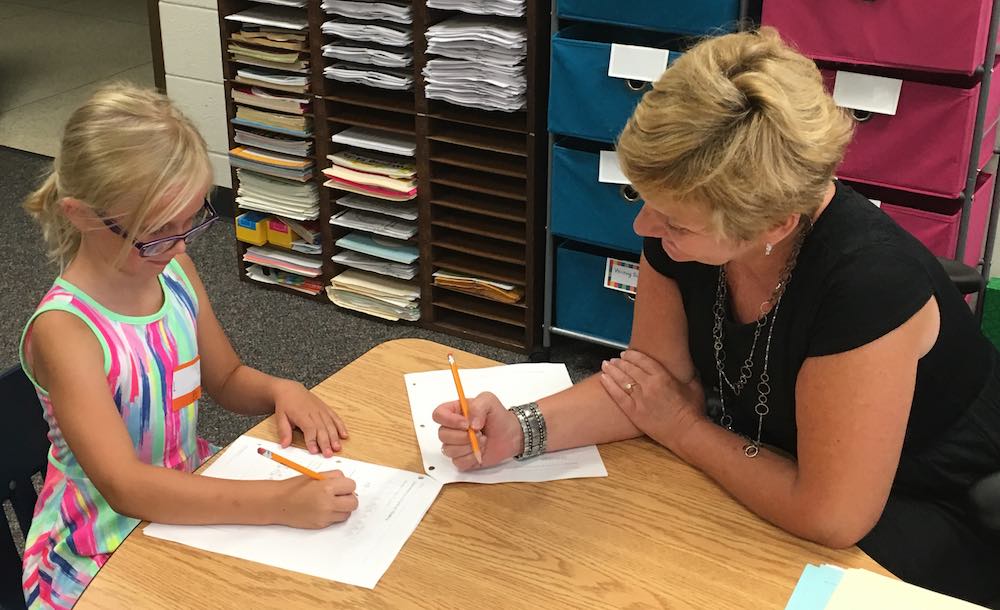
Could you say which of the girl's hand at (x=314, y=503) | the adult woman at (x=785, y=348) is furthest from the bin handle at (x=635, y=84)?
the girl's hand at (x=314, y=503)

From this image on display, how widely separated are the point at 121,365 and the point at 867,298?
3.31 ft

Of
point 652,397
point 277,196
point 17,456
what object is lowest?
point 277,196

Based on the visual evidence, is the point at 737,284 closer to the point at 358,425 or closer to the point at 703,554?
the point at 703,554

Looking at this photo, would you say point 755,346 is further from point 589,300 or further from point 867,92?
point 589,300

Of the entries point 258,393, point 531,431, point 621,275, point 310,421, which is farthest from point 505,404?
point 621,275

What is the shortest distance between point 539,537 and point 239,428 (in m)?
1.75

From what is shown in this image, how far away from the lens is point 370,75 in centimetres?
309

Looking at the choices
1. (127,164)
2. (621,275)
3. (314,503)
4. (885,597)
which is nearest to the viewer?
(885,597)

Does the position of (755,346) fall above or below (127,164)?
below

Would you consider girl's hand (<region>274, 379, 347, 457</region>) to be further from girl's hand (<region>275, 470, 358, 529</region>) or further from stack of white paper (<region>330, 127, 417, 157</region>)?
stack of white paper (<region>330, 127, 417, 157</region>)

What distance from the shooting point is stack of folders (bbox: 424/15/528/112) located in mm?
2832

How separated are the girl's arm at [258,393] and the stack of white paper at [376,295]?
166cm

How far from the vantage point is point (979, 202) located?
2562 mm

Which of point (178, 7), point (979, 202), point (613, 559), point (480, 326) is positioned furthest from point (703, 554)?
point (178, 7)
